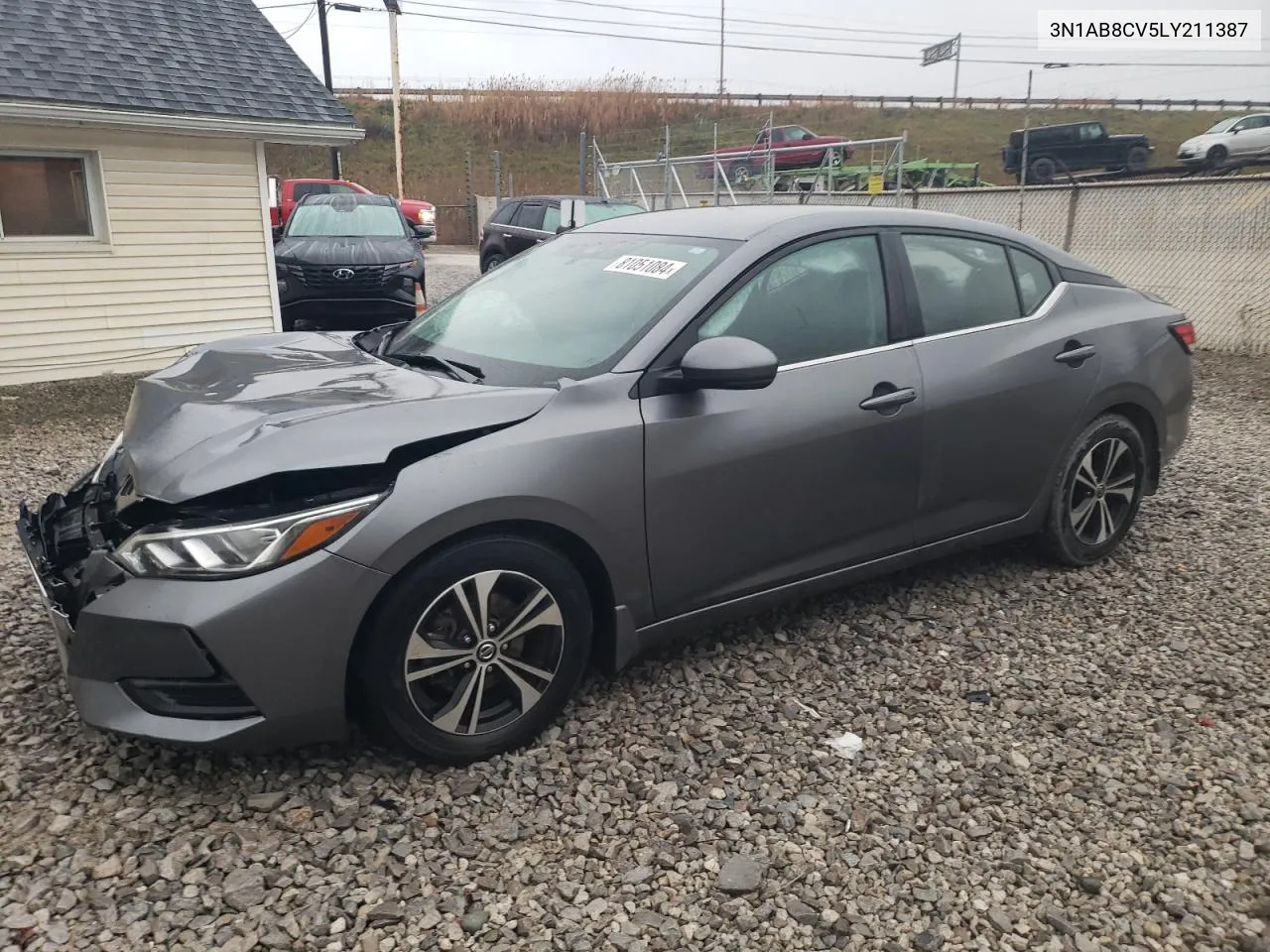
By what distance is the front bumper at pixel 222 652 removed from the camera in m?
2.42

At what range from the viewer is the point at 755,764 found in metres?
2.92

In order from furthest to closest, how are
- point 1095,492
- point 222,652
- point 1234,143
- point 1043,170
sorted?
point 1043,170, point 1234,143, point 1095,492, point 222,652

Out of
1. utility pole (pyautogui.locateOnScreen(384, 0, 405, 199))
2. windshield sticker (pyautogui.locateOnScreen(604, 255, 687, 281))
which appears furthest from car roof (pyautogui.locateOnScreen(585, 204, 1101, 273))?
utility pole (pyautogui.locateOnScreen(384, 0, 405, 199))

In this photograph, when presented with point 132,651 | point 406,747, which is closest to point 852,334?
point 406,747

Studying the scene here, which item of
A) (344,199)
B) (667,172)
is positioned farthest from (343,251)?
(667,172)

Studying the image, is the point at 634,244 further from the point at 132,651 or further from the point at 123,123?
the point at 123,123

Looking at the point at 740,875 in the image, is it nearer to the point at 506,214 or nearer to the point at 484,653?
the point at 484,653

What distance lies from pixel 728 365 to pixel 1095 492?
2318mm

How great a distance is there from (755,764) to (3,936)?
6.41 feet

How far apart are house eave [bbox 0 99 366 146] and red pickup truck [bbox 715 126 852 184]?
866cm

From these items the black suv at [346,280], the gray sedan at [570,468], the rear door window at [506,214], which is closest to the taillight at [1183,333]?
the gray sedan at [570,468]

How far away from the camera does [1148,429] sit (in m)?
4.43

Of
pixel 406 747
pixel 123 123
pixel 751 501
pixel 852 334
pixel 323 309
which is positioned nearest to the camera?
pixel 406 747

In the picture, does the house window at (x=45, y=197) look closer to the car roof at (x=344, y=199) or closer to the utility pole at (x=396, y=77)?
the car roof at (x=344, y=199)
